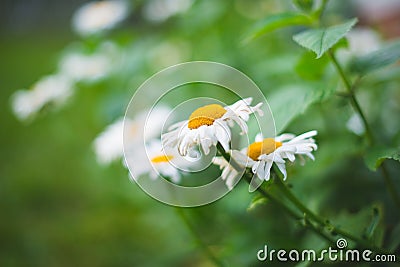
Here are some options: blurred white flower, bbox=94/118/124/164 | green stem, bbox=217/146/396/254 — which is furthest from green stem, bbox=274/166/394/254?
blurred white flower, bbox=94/118/124/164

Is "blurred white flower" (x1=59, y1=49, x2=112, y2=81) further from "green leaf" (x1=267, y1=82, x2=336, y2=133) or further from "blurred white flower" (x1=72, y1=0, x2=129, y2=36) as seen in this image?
"green leaf" (x1=267, y1=82, x2=336, y2=133)

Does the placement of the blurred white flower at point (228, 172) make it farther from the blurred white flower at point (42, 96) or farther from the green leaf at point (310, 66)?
the blurred white flower at point (42, 96)

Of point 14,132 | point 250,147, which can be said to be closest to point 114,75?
point 250,147

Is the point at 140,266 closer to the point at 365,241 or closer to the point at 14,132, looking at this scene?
the point at 365,241

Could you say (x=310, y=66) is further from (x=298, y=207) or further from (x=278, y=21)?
(x=298, y=207)

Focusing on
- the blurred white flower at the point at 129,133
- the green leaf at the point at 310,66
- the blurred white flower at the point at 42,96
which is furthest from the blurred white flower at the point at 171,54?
the green leaf at the point at 310,66
